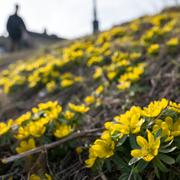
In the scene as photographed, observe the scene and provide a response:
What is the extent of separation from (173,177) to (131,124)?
271 millimetres

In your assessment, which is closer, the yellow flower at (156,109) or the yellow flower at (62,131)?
the yellow flower at (156,109)

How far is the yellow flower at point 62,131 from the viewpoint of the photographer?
6.40ft

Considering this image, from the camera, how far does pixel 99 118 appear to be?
8.48ft

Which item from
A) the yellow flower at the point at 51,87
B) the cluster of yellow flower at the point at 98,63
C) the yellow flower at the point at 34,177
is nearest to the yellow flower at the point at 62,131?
the yellow flower at the point at 34,177

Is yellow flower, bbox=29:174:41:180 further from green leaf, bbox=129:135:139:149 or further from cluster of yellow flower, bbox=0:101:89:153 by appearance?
green leaf, bbox=129:135:139:149

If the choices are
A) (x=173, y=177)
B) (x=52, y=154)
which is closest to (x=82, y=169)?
(x=52, y=154)

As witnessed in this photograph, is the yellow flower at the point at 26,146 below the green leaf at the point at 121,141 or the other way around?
below

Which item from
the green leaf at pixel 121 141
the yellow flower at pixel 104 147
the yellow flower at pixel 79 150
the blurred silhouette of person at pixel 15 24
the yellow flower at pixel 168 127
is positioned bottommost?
the blurred silhouette of person at pixel 15 24

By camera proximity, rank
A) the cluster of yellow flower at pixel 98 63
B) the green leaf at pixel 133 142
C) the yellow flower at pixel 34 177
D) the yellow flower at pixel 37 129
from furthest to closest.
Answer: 1. the cluster of yellow flower at pixel 98 63
2. the yellow flower at pixel 37 129
3. the yellow flower at pixel 34 177
4. the green leaf at pixel 133 142

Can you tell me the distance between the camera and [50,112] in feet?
6.82

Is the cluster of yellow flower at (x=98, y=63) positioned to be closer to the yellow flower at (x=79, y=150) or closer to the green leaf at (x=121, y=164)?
the yellow flower at (x=79, y=150)

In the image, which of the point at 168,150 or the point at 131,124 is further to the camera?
the point at 131,124

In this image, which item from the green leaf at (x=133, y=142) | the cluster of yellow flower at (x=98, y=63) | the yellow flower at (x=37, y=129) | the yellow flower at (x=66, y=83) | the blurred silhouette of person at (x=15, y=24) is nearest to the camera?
the green leaf at (x=133, y=142)

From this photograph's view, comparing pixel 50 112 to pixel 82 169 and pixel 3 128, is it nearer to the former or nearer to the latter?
pixel 3 128
